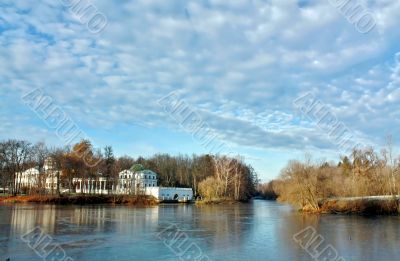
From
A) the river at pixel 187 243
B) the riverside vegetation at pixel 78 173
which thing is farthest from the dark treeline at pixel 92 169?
the river at pixel 187 243

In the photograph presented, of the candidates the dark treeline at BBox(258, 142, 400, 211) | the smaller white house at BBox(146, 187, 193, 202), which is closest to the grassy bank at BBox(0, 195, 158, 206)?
the smaller white house at BBox(146, 187, 193, 202)

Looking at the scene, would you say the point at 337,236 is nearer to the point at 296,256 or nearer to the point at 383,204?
the point at 296,256

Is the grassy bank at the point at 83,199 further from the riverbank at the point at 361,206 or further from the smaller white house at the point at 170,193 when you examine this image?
the riverbank at the point at 361,206

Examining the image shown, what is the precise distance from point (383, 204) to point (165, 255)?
127 feet

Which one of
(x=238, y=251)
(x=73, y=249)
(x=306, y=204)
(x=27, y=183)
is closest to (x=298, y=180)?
(x=306, y=204)

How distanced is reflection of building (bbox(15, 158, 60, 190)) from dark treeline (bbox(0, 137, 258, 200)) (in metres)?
0.20

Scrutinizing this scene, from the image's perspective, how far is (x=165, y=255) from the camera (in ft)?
60.6

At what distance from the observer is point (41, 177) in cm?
7931

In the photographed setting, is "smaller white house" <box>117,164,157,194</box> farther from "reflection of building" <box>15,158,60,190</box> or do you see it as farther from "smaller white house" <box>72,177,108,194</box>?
"reflection of building" <box>15,158,60,190</box>

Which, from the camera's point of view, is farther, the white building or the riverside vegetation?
the white building

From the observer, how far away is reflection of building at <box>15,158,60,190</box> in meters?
79.1

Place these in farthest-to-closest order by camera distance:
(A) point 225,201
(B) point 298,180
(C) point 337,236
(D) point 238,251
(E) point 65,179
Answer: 1. (A) point 225,201
2. (E) point 65,179
3. (B) point 298,180
4. (C) point 337,236
5. (D) point 238,251

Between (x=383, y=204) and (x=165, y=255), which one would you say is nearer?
(x=165, y=255)

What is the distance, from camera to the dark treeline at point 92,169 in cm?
7812
